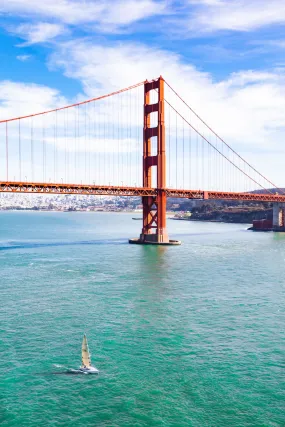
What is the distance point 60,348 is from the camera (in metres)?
21.5

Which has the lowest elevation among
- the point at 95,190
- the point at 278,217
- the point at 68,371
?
the point at 68,371

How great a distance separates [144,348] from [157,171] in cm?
4899

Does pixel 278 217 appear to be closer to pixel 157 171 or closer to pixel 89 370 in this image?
pixel 157 171

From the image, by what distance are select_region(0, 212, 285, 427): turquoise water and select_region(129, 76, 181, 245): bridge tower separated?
2720 centimetres

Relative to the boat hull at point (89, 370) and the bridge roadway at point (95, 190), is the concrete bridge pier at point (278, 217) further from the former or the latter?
the boat hull at point (89, 370)

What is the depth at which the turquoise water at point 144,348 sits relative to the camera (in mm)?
15961

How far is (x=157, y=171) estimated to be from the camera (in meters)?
69.1

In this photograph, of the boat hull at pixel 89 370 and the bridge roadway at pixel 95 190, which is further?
the bridge roadway at pixel 95 190

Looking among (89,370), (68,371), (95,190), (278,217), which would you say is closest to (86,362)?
(89,370)

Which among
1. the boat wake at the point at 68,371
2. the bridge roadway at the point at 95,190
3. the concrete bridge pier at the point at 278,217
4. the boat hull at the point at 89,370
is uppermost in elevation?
the bridge roadway at the point at 95,190

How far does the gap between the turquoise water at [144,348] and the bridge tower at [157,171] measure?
27.2m

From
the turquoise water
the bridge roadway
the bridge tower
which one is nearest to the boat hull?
the turquoise water

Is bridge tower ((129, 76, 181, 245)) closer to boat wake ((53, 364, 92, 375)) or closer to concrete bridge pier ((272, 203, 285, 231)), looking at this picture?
concrete bridge pier ((272, 203, 285, 231))

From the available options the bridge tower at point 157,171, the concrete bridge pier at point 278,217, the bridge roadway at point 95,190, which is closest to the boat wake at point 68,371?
the bridge roadway at point 95,190
